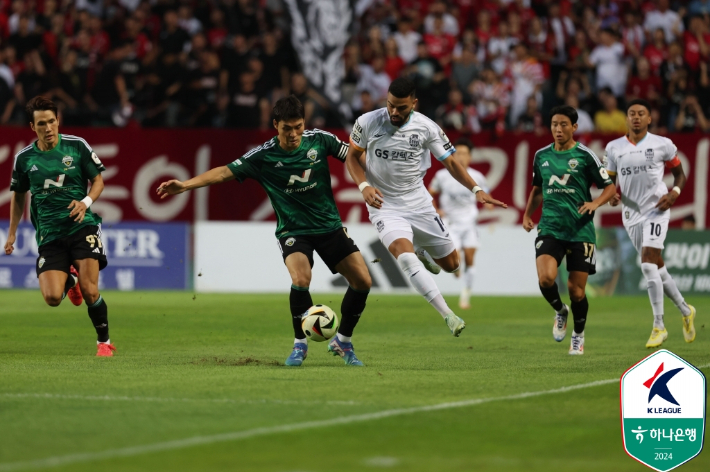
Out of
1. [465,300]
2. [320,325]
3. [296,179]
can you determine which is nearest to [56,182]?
[296,179]

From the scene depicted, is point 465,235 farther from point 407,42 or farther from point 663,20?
point 663,20

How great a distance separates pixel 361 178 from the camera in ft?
34.6

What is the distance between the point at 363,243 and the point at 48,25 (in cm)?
828

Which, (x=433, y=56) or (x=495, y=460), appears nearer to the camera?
(x=495, y=460)

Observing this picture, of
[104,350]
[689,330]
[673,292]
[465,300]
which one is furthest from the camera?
[465,300]

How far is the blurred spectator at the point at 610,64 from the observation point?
884 inches

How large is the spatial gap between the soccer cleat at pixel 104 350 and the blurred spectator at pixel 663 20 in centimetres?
1589

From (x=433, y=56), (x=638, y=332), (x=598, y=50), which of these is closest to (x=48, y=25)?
(x=433, y=56)

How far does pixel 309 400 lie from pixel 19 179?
4.55m

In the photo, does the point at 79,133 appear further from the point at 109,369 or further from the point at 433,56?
the point at 109,369

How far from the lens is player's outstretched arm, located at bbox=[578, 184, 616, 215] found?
36.6 ft

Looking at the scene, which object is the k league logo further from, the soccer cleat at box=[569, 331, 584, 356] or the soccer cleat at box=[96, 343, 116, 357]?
the soccer cleat at box=[96, 343, 116, 357]

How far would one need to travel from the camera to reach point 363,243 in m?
20.5

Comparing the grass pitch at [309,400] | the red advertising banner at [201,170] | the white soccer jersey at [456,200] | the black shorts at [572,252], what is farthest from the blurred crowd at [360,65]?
the black shorts at [572,252]
